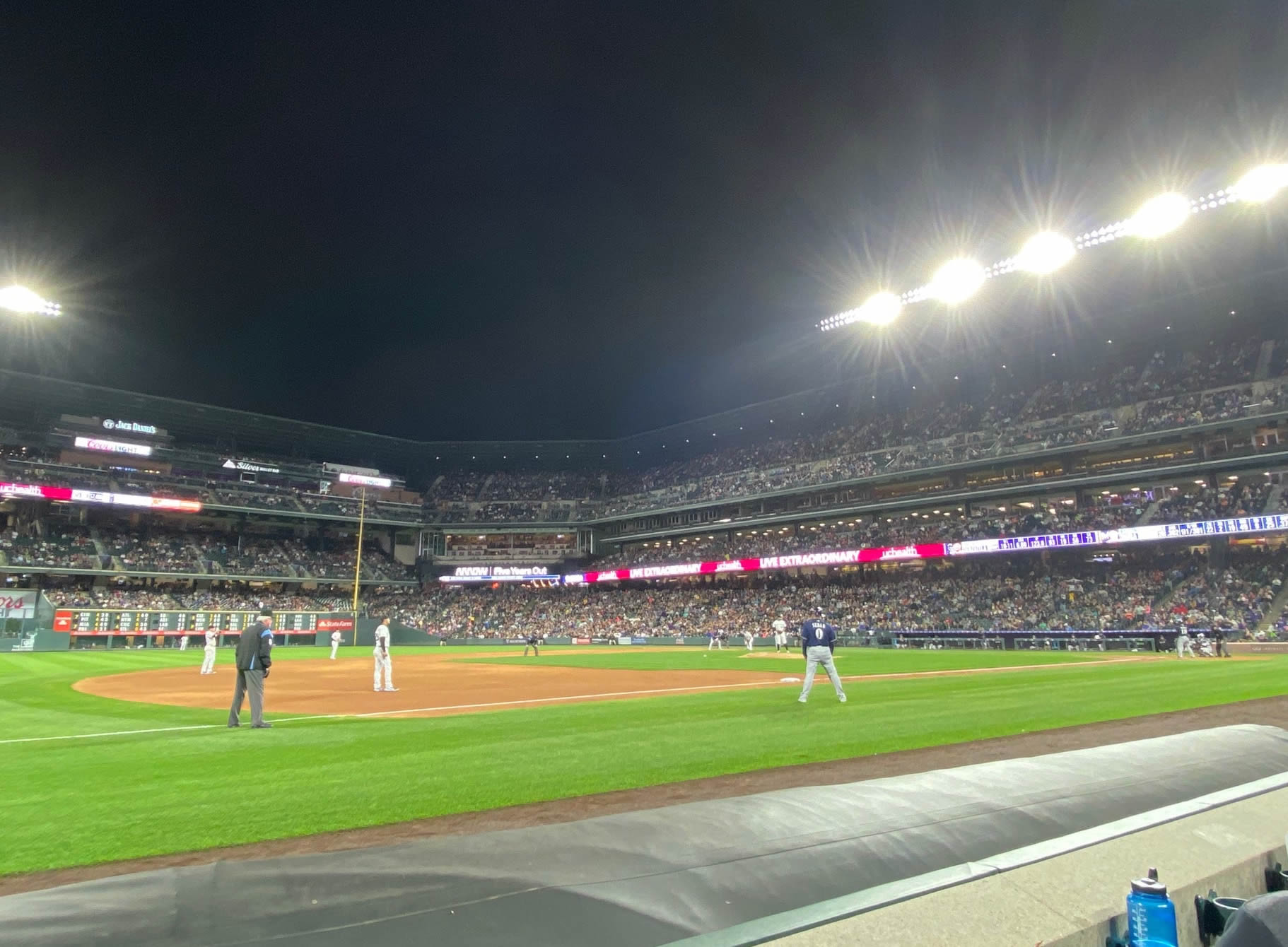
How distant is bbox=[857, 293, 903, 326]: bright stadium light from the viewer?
35062mm

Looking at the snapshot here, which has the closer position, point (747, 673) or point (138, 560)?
point (747, 673)

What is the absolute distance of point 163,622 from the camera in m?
46.8

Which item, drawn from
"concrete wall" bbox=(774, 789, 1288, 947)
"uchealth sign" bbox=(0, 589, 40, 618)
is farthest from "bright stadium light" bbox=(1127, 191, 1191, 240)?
"uchealth sign" bbox=(0, 589, 40, 618)

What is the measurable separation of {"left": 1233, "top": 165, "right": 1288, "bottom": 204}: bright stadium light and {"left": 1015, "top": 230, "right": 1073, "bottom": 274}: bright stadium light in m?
5.71

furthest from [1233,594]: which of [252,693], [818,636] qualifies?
[252,693]

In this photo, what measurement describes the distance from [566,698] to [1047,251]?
91.3ft

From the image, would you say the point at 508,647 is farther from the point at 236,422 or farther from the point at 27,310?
the point at 27,310

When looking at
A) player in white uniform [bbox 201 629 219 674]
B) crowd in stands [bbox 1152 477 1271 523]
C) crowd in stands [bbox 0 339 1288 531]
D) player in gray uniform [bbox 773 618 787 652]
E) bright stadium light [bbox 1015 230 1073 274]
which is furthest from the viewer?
crowd in stands [bbox 0 339 1288 531]

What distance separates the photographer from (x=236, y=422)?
5897cm

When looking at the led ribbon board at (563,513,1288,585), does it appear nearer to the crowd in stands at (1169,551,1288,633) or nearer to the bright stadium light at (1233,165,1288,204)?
the crowd in stands at (1169,551,1288,633)

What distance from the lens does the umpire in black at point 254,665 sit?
405 inches

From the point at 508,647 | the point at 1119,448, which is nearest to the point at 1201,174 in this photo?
the point at 1119,448

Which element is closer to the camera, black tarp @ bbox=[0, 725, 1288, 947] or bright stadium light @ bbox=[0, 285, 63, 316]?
black tarp @ bbox=[0, 725, 1288, 947]

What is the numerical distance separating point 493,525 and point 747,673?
168 feet
